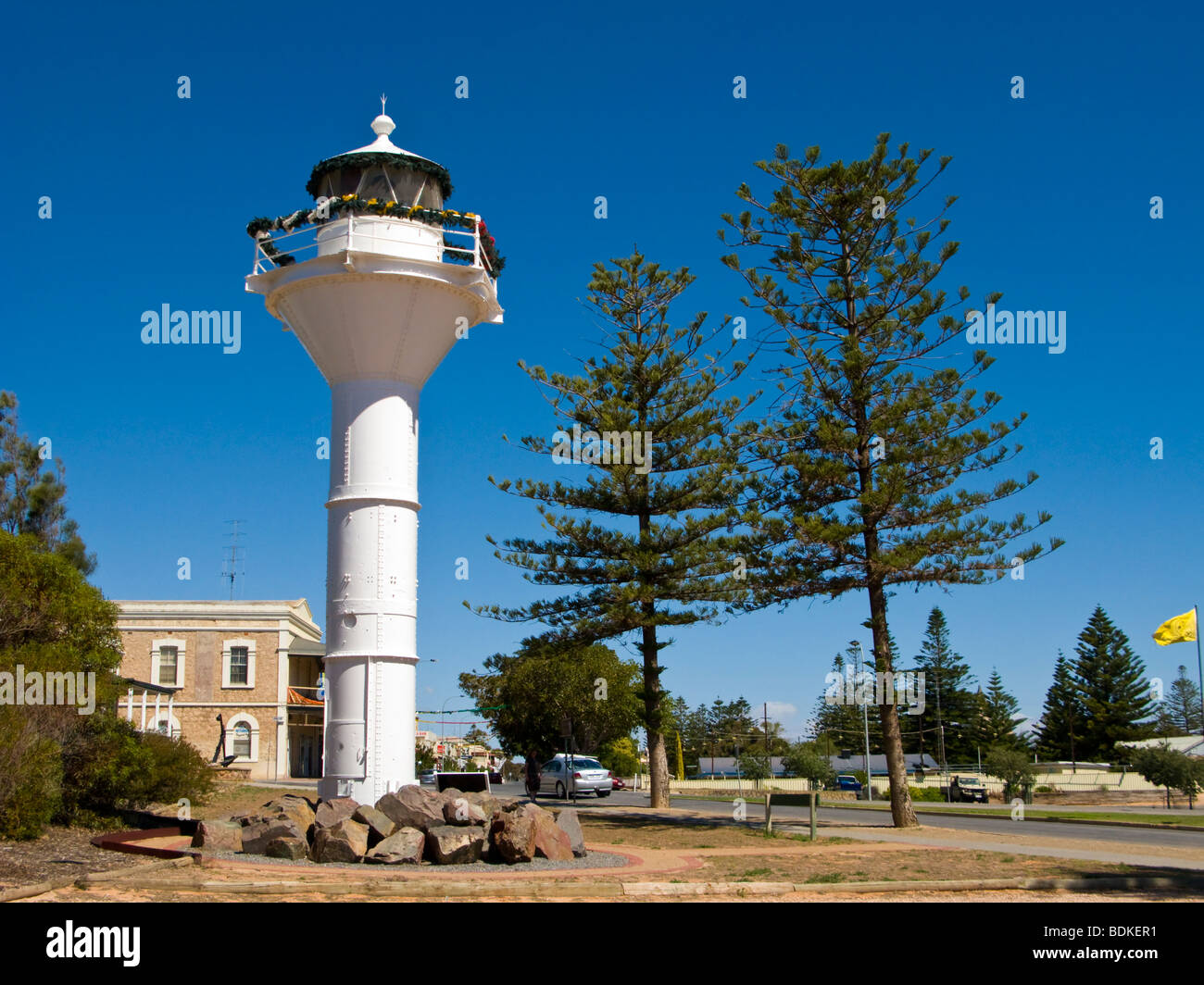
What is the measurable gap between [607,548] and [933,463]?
7575 mm

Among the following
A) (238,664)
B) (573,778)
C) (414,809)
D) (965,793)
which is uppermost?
(238,664)

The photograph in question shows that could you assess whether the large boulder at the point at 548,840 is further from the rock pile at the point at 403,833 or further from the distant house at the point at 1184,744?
the distant house at the point at 1184,744

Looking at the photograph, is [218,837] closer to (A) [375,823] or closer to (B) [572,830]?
(A) [375,823]

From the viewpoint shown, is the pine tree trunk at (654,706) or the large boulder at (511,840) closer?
the large boulder at (511,840)

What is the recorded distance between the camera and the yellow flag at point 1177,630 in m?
40.8

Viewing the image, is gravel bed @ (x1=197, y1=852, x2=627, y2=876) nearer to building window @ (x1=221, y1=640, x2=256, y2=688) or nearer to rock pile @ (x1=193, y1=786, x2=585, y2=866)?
rock pile @ (x1=193, y1=786, x2=585, y2=866)

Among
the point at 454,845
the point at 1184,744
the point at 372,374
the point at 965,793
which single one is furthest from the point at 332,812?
the point at 1184,744

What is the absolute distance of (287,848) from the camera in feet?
40.9

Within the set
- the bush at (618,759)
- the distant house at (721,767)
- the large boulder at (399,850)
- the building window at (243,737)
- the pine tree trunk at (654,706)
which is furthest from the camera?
the distant house at (721,767)

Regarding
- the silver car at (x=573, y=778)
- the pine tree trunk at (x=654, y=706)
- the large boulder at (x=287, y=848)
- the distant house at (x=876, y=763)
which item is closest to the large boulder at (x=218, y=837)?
the large boulder at (x=287, y=848)

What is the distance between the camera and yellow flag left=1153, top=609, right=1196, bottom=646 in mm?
40812

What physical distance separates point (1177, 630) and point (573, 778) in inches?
979

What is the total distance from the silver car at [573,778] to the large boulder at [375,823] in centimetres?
1548

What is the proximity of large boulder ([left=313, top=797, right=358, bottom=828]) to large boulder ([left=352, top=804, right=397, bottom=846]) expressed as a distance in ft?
0.65
